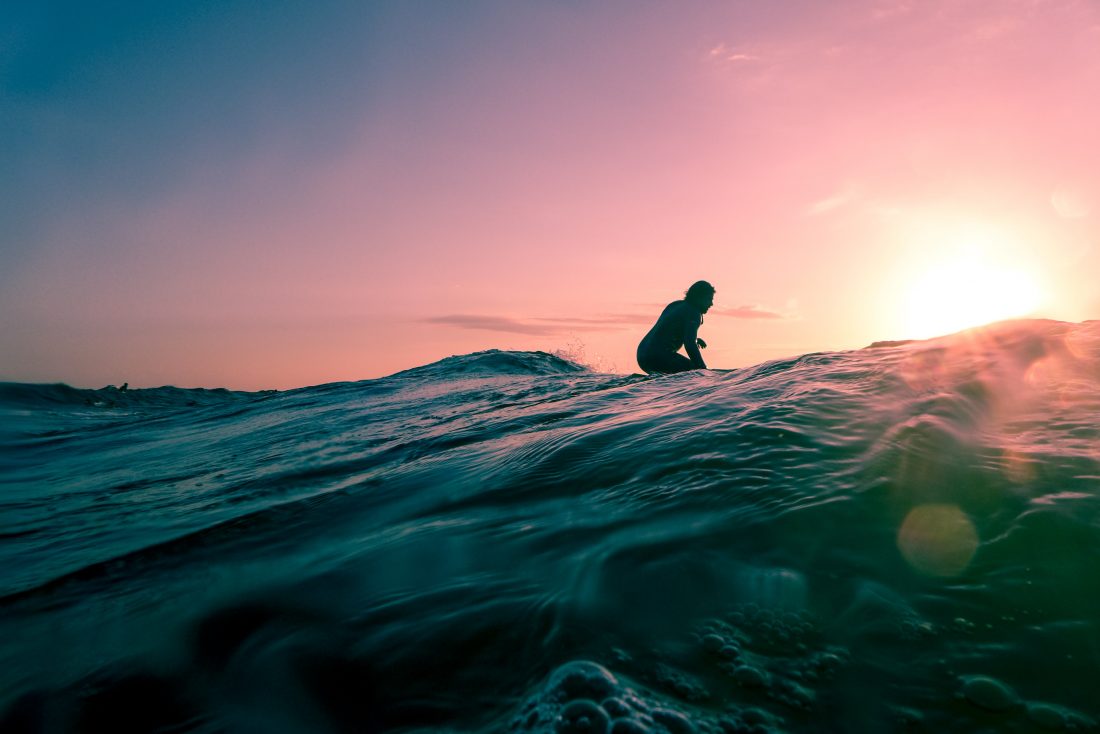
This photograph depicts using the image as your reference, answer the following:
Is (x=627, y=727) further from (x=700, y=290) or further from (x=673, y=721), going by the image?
Result: (x=700, y=290)

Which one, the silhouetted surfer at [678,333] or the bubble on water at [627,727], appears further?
the silhouetted surfer at [678,333]

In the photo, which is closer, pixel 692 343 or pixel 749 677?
pixel 749 677

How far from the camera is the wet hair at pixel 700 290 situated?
10992 millimetres

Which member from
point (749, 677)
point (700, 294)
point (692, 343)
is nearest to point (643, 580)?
point (749, 677)

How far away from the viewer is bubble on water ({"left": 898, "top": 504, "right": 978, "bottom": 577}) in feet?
6.22

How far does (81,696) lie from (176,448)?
23.0 feet

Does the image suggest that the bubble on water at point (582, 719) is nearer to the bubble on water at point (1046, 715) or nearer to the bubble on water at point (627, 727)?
the bubble on water at point (627, 727)

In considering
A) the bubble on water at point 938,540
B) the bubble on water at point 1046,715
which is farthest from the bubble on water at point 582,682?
the bubble on water at point 938,540

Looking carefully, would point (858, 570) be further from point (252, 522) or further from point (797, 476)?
point (252, 522)

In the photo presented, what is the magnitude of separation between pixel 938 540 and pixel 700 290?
30.8 feet

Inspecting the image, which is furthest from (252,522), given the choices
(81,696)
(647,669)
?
(647,669)

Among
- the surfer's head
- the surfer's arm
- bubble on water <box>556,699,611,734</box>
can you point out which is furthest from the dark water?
the surfer's head

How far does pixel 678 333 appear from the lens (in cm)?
1092

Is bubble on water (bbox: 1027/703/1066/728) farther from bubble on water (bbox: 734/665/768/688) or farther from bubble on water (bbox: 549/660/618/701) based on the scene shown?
bubble on water (bbox: 549/660/618/701)
